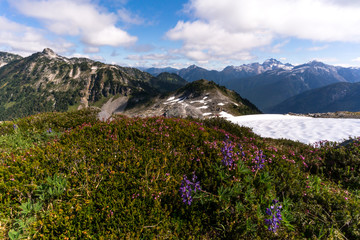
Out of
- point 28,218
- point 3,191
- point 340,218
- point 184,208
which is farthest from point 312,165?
point 3,191

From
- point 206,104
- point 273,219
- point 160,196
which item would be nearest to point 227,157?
point 273,219

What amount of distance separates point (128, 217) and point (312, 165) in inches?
258

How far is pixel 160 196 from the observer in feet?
10.9

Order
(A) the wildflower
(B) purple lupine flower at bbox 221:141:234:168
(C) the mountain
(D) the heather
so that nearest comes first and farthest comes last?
(A) the wildflower < (D) the heather < (B) purple lupine flower at bbox 221:141:234:168 < (C) the mountain

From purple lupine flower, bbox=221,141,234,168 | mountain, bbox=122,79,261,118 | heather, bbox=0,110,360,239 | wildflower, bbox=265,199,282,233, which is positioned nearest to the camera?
wildflower, bbox=265,199,282,233

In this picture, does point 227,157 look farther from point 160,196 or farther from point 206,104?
point 206,104

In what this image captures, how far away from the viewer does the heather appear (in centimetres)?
271

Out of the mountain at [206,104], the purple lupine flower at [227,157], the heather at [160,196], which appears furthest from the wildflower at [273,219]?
the mountain at [206,104]

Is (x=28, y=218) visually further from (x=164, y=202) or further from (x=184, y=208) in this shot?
(x=184, y=208)

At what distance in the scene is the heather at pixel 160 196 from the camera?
271cm

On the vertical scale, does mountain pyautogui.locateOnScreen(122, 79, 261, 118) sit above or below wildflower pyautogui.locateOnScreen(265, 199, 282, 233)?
above

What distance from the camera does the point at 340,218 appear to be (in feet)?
10.5

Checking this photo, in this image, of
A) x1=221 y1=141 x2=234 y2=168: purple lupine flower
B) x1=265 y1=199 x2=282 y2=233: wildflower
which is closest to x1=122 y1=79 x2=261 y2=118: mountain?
x1=221 y1=141 x2=234 y2=168: purple lupine flower

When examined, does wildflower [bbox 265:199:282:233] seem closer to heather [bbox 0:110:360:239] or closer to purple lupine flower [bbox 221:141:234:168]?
heather [bbox 0:110:360:239]
